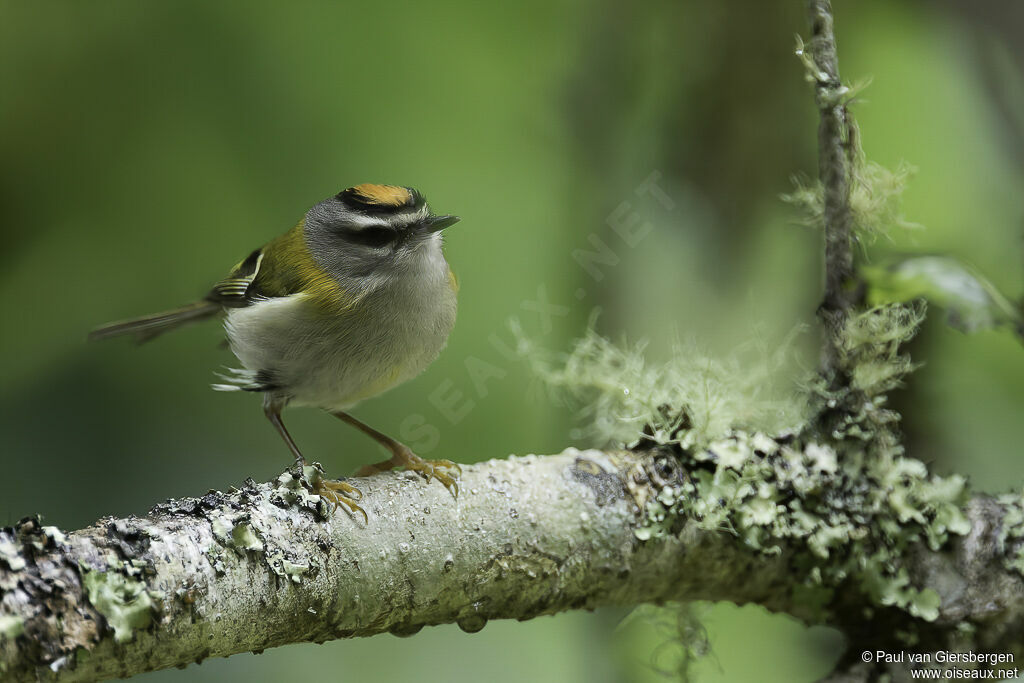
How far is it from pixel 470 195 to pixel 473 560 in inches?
84.6

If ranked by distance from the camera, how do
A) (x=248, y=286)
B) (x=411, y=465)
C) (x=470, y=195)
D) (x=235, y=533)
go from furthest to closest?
(x=470, y=195) < (x=248, y=286) < (x=411, y=465) < (x=235, y=533)

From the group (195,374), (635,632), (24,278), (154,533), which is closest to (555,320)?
(635,632)

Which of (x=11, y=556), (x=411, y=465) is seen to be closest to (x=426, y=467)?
(x=411, y=465)

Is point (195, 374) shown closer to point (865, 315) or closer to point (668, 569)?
point (668, 569)

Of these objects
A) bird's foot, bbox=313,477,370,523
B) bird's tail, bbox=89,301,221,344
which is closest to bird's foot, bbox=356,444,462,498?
bird's foot, bbox=313,477,370,523

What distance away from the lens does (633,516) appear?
1814mm

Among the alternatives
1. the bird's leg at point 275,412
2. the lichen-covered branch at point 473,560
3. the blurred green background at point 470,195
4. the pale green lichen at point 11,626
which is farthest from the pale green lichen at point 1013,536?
the pale green lichen at point 11,626

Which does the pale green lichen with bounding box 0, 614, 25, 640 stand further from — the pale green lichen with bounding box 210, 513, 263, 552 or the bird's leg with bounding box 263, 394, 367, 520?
the bird's leg with bounding box 263, 394, 367, 520

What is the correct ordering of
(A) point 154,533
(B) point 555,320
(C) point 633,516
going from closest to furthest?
(A) point 154,533
(C) point 633,516
(B) point 555,320

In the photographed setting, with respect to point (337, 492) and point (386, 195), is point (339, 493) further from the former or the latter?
point (386, 195)

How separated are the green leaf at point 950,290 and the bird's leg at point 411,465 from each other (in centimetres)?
96

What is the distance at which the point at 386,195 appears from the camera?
6.97ft

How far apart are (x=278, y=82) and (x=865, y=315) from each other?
8.37 feet

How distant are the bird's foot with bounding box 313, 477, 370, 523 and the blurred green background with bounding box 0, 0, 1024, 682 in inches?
49.2
